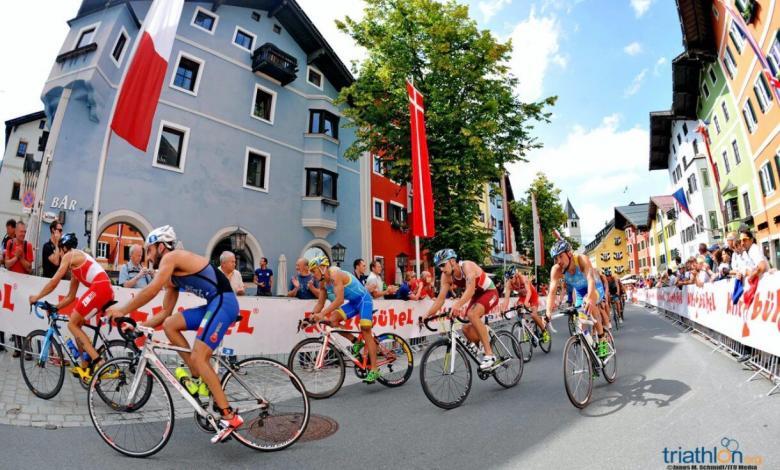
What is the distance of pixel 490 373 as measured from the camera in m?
5.73

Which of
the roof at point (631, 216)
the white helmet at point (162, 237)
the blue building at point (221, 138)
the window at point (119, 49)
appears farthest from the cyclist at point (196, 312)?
the roof at point (631, 216)

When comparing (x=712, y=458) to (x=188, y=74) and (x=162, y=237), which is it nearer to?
(x=162, y=237)

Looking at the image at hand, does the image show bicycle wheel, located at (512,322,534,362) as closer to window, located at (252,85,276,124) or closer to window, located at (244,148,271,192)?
window, located at (244,148,271,192)

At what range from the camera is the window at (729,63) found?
24541mm

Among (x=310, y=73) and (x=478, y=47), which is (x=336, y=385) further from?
(x=310, y=73)

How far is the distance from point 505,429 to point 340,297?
9.29 ft

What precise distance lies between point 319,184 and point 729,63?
81.7 ft

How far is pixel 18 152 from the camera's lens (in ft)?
36.4

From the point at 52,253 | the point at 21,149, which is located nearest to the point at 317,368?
the point at 52,253

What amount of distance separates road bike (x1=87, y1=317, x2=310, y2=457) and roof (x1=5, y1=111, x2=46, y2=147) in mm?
10831

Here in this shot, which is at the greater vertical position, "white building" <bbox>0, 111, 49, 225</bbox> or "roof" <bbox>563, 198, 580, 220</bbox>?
"roof" <bbox>563, 198, 580, 220</bbox>

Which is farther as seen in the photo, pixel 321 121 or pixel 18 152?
pixel 321 121

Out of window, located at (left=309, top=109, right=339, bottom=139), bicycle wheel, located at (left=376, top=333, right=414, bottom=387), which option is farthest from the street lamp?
bicycle wheel, located at (left=376, top=333, right=414, bottom=387)

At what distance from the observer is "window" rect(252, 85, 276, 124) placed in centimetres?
1935
